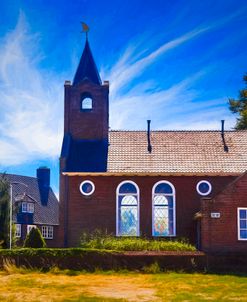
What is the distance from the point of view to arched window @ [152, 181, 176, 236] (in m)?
35.5

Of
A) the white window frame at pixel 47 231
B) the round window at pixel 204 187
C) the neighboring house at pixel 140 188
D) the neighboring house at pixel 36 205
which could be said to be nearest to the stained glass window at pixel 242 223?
the neighboring house at pixel 140 188

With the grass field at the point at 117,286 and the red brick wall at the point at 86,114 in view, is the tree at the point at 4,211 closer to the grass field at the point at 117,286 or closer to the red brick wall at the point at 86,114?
the red brick wall at the point at 86,114

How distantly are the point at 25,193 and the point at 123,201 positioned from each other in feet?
97.8

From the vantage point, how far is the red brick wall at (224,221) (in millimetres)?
30484

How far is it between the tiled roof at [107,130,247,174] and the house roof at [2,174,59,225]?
26.2 metres

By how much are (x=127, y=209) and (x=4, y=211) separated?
1049cm

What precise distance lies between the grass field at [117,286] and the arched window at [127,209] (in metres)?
8.24

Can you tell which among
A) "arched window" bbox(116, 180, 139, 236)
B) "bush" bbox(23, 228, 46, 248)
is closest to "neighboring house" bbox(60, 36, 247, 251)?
"arched window" bbox(116, 180, 139, 236)

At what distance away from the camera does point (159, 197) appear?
36.2 m

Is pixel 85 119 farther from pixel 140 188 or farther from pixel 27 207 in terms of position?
pixel 27 207

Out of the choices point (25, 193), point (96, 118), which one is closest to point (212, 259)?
point (96, 118)

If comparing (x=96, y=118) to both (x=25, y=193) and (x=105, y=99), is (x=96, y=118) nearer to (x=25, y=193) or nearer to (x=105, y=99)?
(x=105, y=99)

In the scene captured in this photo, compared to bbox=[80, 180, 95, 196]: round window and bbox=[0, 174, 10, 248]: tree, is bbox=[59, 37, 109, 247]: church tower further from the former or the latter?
bbox=[0, 174, 10, 248]: tree

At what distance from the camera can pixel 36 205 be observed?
6475 centimetres
